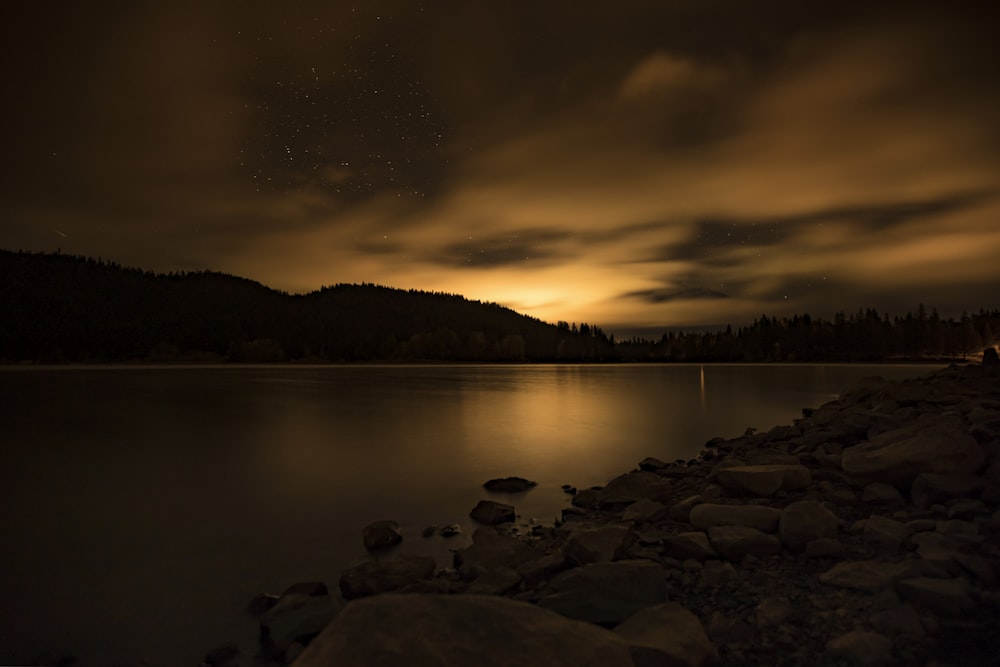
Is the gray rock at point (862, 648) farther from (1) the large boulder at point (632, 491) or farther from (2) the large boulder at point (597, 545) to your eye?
(1) the large boulder at point (632, 491)

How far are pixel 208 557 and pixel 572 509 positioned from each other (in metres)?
7.84

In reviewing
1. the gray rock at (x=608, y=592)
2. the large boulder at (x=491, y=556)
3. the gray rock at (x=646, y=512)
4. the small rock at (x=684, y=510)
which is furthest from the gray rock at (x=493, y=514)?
the gray rock at (x=608, y=592)

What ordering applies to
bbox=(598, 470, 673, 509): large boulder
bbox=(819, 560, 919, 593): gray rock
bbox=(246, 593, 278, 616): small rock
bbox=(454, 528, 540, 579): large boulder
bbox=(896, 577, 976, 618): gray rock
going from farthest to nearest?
bbox=(598, 470, 673, 509): large boulder, bbox=(454, 528, 540, 579): large boulder, bbox=(246, 593, 278, 616): small rock, bbox=(819, 560, 919, 593): gray rock, bbox=(896, 577, 976, 618): gray rock

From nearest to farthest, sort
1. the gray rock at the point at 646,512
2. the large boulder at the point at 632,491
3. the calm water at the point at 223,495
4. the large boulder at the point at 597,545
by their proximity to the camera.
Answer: the large boulder at the point at 597,545 → the calm water at the point at 223,495 → the gray rock at the point at 646,512 → the large boulder at the point at 632,491

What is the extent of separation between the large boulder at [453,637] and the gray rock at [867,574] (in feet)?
11.4

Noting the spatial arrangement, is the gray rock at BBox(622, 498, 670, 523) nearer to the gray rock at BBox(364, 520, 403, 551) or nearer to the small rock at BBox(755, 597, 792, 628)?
the small rock at BBox(755, 597, 792, 628)

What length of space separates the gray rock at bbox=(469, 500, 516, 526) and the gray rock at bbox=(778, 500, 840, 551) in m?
6.06

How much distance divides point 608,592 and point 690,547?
2.08 m

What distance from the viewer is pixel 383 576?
853cm

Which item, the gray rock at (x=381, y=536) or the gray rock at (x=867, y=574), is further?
the gray rock at (x=381, y=536)

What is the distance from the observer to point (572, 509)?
12.9 meters

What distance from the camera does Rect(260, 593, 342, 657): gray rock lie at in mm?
6918

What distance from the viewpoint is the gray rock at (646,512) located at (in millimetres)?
10594

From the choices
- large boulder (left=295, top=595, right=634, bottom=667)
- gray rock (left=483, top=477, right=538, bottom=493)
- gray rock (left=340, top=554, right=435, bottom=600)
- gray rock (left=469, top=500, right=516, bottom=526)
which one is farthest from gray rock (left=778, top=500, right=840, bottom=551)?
gray rock (left=483, top=477, right=538, bottom=493)
